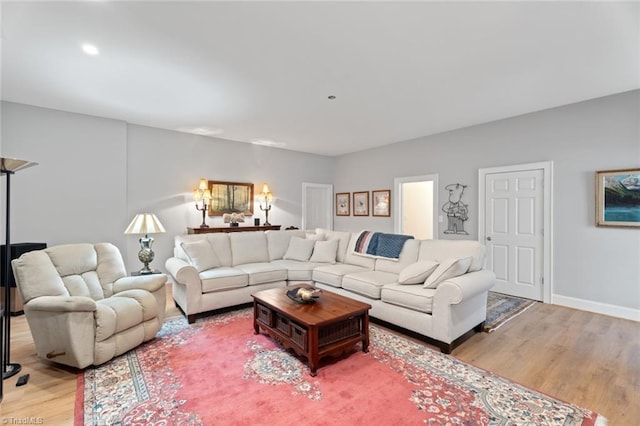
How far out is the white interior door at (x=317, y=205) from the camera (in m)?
6.98

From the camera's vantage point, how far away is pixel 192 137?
5.33 m

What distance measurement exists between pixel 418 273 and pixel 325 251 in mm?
1729

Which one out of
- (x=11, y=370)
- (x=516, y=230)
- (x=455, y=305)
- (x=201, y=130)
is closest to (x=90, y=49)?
(x=201, y=130)

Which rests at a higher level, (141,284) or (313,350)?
(141,284)

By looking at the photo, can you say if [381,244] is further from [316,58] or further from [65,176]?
[65,176]

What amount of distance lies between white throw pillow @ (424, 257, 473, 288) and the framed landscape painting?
2.23 meters

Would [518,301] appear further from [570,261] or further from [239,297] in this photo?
[239,297]

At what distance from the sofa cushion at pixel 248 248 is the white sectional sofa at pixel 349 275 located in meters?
0.01

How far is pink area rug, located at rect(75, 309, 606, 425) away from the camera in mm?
1764

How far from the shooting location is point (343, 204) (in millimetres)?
7301

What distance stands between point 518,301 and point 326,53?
413cm

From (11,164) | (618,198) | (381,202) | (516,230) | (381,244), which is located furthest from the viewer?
(381,202)

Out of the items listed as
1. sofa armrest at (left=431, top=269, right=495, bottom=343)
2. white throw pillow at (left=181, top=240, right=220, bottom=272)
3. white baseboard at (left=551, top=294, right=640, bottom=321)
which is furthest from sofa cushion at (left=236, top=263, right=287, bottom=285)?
white baseboard at (left=551, top=294, right=640, bottom=321)

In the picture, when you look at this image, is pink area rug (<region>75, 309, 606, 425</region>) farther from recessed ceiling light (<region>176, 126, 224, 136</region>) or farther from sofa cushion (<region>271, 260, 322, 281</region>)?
recessed ceiling light (<region>176, 126, 224, 136</region>)
